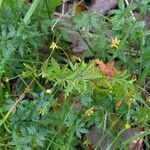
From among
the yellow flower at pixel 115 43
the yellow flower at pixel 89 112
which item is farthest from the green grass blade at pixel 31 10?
the yellow flower at pixel 89 112

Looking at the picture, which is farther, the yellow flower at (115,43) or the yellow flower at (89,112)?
the yellow flower at (115,43)

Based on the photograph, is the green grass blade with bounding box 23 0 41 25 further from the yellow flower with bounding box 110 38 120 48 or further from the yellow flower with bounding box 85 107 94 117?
the yellow flower with bounding box 85 107 94 117

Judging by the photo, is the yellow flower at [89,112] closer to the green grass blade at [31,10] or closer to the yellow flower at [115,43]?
the yellow flower at [115,43]

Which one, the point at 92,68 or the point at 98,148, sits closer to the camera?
the point at 92,68

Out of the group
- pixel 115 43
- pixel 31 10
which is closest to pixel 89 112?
pixel 115 43

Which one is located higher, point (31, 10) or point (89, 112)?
point (31, 10)

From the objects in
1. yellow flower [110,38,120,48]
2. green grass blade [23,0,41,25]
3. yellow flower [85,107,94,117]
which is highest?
green grass blade [23,0,41,25]

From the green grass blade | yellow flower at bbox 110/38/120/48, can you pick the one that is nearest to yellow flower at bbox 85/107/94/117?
yellow flower at bbox 110/38/120/48

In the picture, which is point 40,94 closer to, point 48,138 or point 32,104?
point 32,104

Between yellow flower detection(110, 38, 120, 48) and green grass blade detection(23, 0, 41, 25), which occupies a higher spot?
green grass blade detection(23, 0, 41, 25)

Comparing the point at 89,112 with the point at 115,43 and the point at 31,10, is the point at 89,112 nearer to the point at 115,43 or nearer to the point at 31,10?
the point at 115,43

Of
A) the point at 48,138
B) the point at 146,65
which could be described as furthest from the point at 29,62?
the point at 146,65
